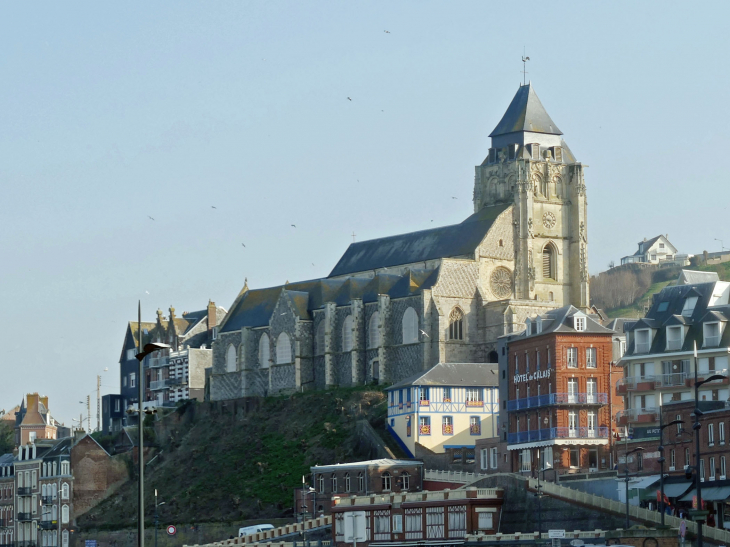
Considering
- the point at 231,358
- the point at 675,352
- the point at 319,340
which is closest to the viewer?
the point at 675,352

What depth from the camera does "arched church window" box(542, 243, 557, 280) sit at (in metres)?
127

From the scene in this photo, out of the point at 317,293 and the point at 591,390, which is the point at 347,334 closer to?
the point at 317,293

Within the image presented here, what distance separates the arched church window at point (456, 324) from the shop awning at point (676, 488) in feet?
129

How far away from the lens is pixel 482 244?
124750 millimetres

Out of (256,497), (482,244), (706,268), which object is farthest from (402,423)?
(706,268)

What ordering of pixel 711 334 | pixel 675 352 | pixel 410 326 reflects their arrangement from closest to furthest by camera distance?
pixel 711 334
pixel 675 352
pixel 410 326

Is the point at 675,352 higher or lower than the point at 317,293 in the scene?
lower

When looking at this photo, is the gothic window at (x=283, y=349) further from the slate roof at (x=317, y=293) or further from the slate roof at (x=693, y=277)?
the slate roof at (x=693, y=277)

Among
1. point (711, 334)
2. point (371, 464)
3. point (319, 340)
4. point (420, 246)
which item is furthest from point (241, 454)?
point (711, 334)

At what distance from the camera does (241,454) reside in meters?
122

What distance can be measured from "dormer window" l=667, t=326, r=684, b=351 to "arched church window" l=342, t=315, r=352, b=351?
1519 inches

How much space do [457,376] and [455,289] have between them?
1318 cm

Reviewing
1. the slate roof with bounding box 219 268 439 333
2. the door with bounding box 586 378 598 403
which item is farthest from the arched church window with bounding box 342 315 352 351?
the door with bounding box 586 378 598 403

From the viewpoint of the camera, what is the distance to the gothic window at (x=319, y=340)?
12988 cm
